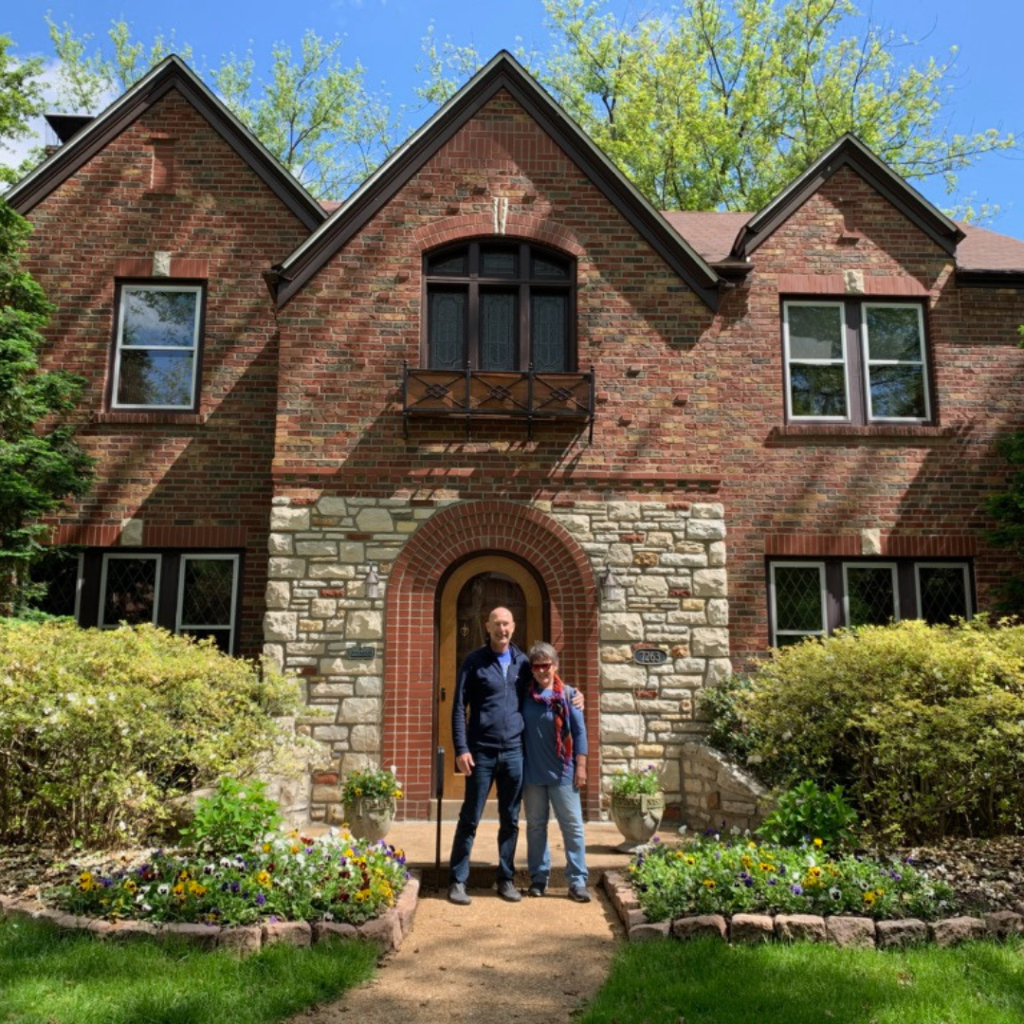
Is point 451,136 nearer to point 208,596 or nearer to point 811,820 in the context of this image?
point 208,596

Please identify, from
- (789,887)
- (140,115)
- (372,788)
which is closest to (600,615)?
(372,788)

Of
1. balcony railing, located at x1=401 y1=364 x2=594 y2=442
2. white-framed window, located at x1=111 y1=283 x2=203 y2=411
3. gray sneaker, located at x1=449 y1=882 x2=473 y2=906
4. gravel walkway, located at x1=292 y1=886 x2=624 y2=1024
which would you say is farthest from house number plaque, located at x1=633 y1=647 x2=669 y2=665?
white-framed window, located at x1=111 y1=283 x2=203 y2=411

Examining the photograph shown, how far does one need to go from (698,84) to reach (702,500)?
1687 centimetres

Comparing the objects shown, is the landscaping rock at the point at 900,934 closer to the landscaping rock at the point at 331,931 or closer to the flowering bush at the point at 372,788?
the landscaping rock at the point at 331,931

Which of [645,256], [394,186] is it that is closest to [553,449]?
[645,256]

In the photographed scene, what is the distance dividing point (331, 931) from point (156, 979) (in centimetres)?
101

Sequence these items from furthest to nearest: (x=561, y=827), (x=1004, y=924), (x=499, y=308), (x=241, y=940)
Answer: (x=499, y=308), (x=561, y=827), (x=1004, y=924), (x=241, y=940)

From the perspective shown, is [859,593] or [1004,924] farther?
[859,593]

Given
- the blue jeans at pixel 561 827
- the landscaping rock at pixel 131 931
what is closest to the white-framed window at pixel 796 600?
the blue jeans at pixel 561 827

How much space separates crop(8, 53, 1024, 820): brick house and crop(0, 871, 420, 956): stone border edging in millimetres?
3946

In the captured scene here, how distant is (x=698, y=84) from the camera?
75.2 feet

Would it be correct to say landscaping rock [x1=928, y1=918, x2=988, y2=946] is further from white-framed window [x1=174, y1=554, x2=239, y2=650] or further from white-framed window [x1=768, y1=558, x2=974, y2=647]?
white-framed window [x1=174, y1=554, x2=239, y2=650]

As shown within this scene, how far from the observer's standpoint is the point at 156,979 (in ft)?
14.8

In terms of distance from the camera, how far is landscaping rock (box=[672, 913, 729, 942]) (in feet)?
17.6
